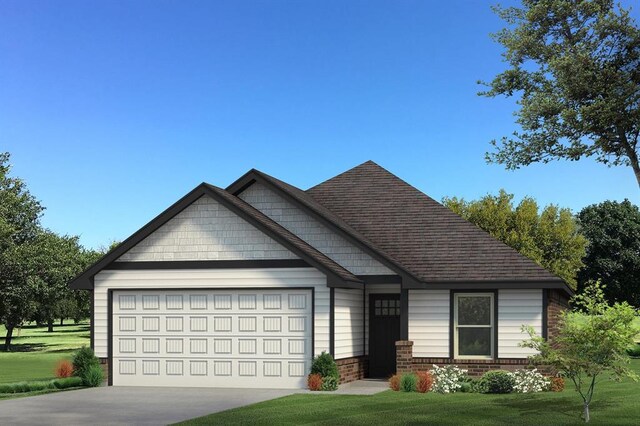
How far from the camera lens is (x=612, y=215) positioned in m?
72.1

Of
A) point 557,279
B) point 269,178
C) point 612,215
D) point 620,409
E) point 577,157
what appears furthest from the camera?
point 612,215

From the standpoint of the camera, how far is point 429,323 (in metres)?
26.7

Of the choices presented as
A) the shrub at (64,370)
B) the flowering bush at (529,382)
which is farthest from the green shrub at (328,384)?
the shrub at (64,370)

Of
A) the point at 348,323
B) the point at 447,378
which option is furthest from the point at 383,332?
the point at 447,378

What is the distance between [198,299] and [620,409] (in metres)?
12.3

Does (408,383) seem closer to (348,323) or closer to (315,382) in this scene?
(315,382)

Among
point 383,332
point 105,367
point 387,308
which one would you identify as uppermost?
point 387,308

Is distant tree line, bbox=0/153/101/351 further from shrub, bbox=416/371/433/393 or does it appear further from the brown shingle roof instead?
shrub, bbox=416/371/433/393

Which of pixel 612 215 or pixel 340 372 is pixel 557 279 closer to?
pixel 340 372

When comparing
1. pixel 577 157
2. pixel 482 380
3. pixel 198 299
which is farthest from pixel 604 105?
pixel 198 299

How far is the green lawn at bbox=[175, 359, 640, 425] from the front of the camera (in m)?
17.4

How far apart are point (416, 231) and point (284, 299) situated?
6.60m

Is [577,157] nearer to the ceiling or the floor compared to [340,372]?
nearer to the ceiling

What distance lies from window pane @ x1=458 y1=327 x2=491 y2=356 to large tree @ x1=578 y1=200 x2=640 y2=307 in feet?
142
